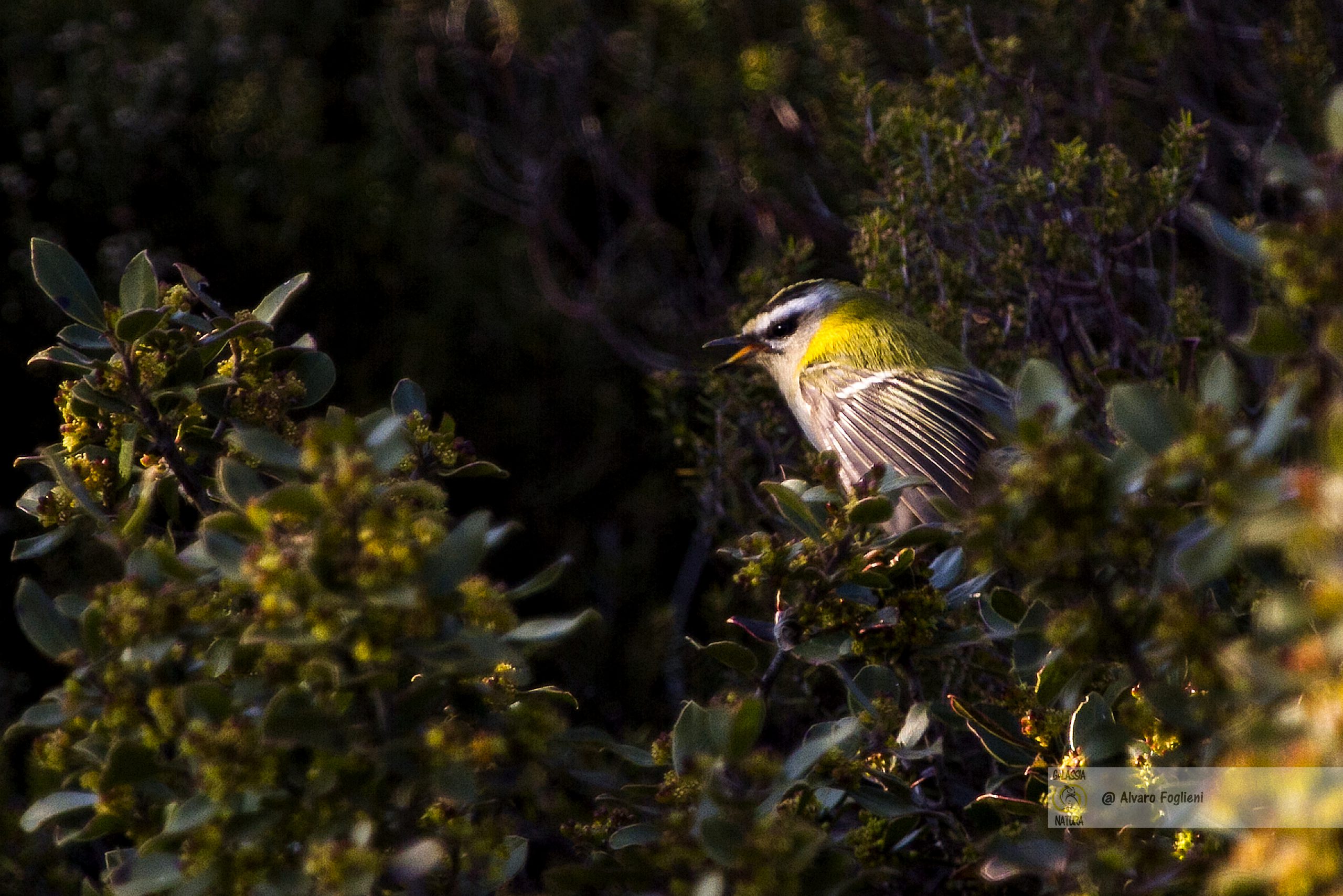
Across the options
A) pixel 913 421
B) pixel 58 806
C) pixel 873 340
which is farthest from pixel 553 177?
pixel 58 806

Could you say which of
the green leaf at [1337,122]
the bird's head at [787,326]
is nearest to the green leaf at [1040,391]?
the green leaf at [1337,122]

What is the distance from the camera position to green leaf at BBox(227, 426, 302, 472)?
1297mm

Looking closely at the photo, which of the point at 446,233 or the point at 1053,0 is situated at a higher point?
the point at 1053,0

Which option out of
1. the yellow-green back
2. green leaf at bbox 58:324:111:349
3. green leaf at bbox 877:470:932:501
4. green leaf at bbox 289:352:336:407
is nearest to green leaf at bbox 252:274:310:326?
green leaf at bbox 289:352:336:407

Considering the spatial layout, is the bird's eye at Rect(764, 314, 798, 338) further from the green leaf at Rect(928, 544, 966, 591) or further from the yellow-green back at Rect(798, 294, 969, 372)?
the green leaf at Rect(928, 544, 966, 591)

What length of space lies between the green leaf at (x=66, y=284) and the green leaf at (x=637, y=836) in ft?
3.42

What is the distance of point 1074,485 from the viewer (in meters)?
1.17

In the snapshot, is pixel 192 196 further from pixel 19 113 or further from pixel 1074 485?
pixel 1074 485

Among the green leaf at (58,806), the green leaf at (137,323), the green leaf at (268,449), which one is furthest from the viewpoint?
the green leaf at (137,323)

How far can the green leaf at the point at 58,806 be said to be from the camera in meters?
1.42

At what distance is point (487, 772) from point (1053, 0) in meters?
3.04

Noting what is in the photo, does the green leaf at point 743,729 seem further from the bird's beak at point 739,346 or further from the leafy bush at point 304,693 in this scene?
the bird's beak at point 739,346

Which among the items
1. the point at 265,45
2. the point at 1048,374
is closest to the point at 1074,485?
the point at 1048,374

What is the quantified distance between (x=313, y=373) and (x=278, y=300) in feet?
0.46
